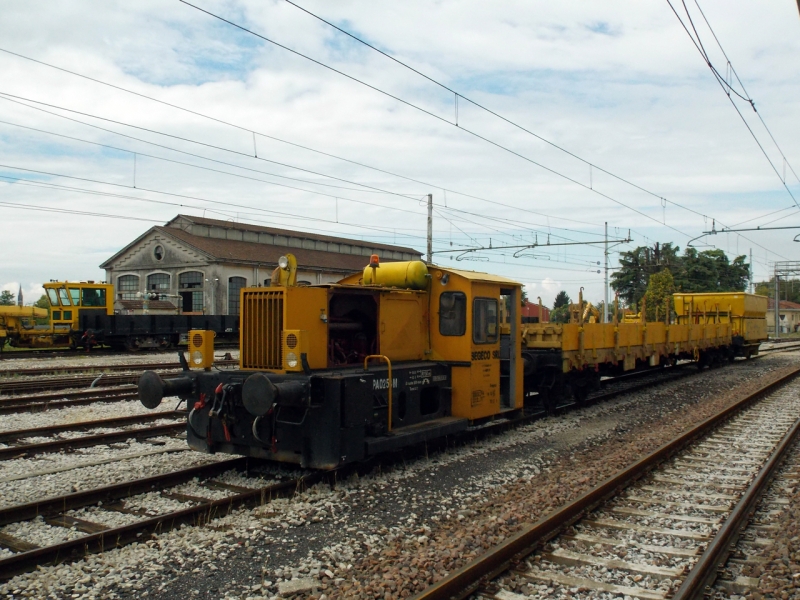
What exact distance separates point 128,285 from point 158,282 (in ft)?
12.0

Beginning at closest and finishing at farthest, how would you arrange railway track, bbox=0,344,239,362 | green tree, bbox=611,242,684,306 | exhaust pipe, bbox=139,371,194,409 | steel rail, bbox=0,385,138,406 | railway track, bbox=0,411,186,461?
exhaust pipe, bbox=139,371,194,409
railway track, bbox=0,411,186,461
steel rail, bbox=0,385,138,406
railway track, bbox=0,344,239,362
green tree, bbox=611,242,684,306

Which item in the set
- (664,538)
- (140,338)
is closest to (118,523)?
(664,538)

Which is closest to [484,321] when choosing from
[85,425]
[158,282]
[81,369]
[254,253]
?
[85,425]

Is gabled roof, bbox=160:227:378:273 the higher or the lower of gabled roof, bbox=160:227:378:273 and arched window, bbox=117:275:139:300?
the higher

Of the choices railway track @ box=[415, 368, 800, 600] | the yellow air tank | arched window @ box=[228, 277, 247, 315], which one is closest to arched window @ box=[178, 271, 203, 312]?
arched window @ box=[228, 277, 247, 315]

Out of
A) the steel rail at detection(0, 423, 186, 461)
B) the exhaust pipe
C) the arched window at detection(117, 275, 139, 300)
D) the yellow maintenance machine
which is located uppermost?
the arched window at detection(117, 275, 139, 300)

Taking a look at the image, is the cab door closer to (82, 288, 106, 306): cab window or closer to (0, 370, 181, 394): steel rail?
(0, 370, 181, 394): steel rail

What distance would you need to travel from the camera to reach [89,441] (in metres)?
8.51

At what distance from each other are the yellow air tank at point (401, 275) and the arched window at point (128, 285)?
36005 millimetres

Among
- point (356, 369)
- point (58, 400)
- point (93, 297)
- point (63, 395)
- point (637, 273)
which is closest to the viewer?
point (356, 369)

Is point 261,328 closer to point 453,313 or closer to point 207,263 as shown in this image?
point 453,313

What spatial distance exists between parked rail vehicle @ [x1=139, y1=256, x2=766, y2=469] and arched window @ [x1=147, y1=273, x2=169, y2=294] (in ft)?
110

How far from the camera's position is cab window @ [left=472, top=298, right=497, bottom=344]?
8.55 metres

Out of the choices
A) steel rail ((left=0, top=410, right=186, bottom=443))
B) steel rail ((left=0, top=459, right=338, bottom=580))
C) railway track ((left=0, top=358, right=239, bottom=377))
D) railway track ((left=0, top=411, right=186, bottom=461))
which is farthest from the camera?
railway track ((left=0, top=358, right=239, bottom=377))
